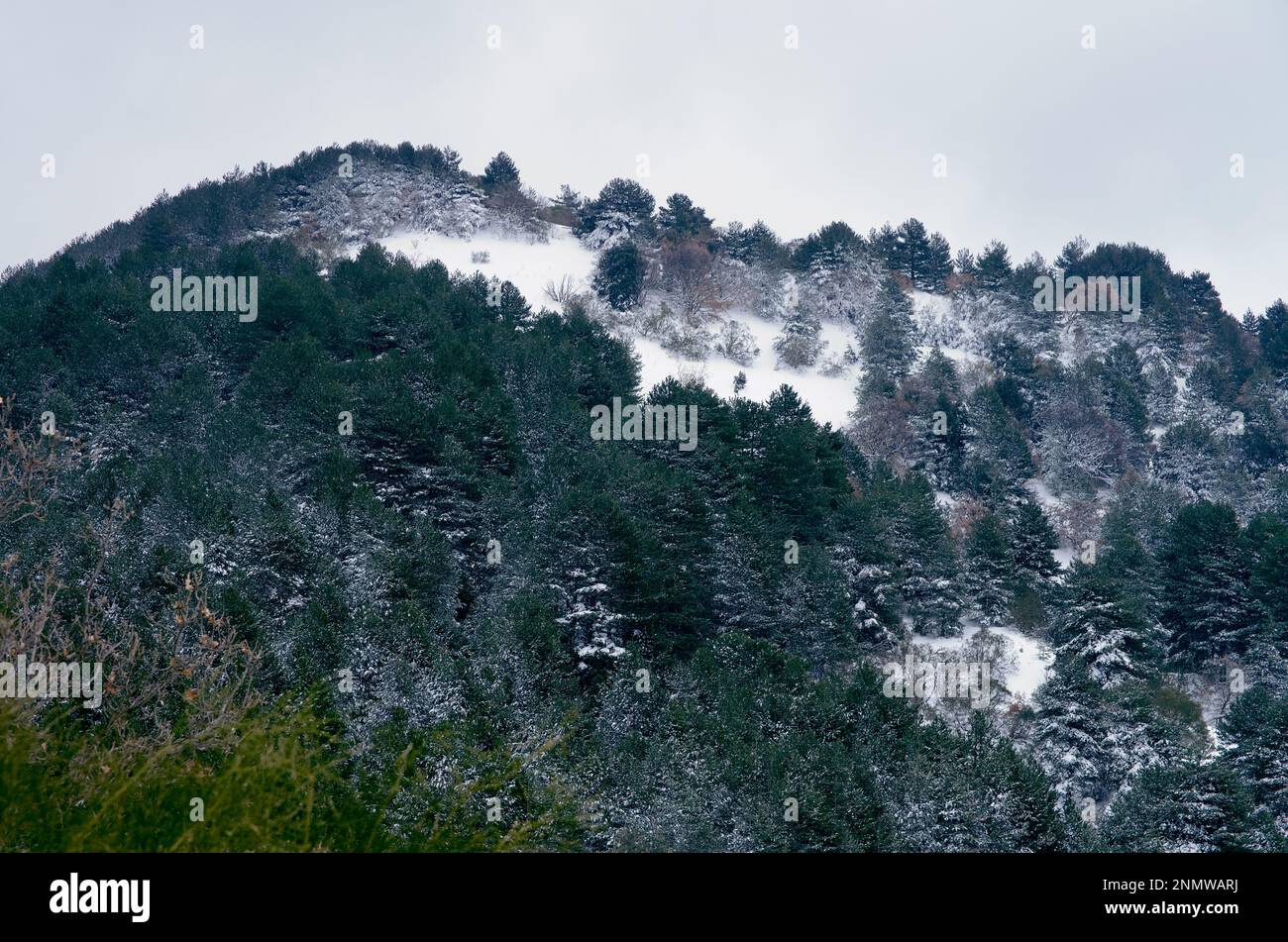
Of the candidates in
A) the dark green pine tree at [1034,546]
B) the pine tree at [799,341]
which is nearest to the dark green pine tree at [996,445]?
the dark green pine tree at [1034,546]

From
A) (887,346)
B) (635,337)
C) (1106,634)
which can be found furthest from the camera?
(887,346)

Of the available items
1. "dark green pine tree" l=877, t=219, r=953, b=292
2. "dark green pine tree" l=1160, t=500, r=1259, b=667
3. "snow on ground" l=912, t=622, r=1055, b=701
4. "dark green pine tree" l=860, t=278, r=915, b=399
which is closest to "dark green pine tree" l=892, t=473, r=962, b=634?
"snow on ground" l=912, t=622, r=1055, b=701

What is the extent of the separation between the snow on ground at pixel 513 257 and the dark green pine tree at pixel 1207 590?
2419 inches

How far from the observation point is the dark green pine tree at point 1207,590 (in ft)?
173

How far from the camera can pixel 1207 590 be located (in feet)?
177

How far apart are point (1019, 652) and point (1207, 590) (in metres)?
10.7

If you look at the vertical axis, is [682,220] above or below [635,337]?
above

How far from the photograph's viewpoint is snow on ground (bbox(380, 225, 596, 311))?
102812 millimetres

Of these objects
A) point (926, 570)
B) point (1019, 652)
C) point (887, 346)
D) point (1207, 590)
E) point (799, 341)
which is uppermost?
point (799, 341)

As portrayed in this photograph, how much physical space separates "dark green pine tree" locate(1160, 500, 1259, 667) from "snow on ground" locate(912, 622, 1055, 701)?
24.9ft

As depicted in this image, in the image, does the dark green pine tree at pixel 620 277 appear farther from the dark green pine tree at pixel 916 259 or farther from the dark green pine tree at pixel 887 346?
the dark green pine tree at pixel 916 259

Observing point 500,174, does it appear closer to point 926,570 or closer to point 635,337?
point 635,337

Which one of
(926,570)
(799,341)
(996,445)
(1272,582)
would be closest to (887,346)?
(799,341)

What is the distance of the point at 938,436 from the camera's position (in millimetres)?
87375
